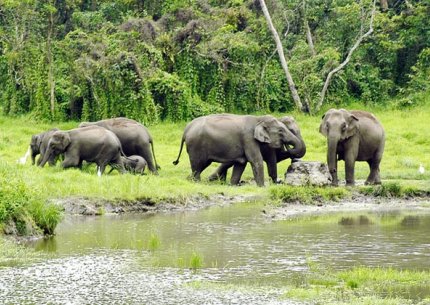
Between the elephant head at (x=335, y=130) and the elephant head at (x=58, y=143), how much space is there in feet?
18.6

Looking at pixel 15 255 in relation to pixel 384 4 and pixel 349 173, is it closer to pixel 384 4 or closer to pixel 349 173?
pixel 349 173

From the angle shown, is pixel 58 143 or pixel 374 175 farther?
pixel 374 175

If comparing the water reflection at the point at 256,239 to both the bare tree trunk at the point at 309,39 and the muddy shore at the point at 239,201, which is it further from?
the bare tree trunk at the point at 309,39

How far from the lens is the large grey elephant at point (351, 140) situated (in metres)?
22.1

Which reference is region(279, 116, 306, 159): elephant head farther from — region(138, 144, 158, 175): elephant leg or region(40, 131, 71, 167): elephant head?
region(40, 131, 71, 167): elephant head

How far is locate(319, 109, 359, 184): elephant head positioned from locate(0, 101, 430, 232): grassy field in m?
1.32

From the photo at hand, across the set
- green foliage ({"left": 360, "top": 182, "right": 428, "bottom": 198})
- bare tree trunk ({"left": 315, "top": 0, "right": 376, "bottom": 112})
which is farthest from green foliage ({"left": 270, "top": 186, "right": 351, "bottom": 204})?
bare tree trunk ({"left": 315, "top": 0, "right": 376, "bottom": 112})

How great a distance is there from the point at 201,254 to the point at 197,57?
20.6 m

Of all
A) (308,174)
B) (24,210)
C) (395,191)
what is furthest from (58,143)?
(24,210)

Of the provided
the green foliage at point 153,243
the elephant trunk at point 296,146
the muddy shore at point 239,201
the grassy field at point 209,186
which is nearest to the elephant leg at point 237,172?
the grassy field at point 209,186

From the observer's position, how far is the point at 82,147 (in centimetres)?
2264

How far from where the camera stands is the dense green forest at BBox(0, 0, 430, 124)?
106 ft

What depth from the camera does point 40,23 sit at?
3525 cm

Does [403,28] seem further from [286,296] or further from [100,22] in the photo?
[286,296]
